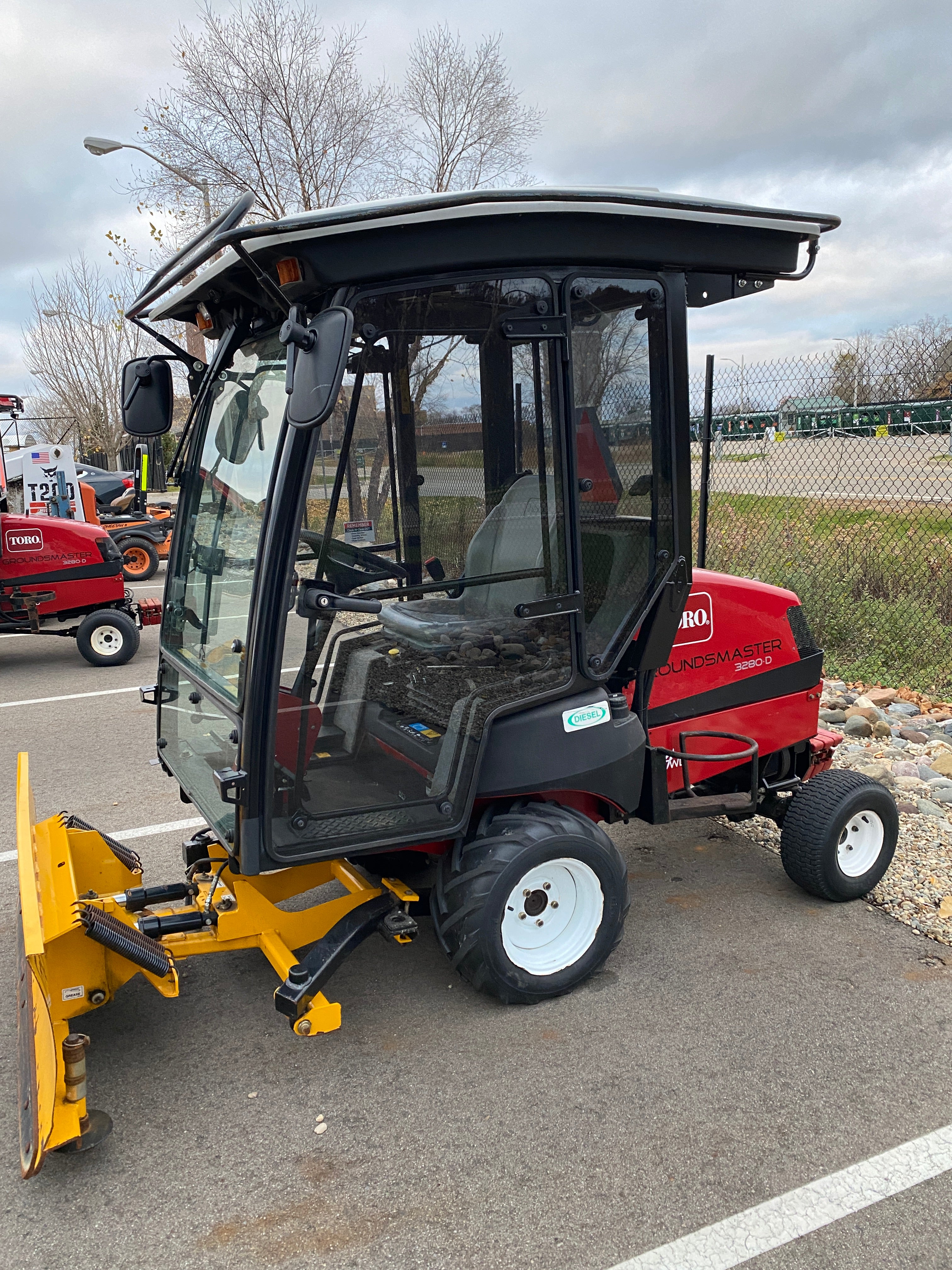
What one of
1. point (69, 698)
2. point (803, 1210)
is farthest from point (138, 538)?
point (803, 1210)

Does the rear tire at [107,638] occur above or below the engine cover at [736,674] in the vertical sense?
below

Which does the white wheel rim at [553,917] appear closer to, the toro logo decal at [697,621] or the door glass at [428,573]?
the door glass at [428,573]

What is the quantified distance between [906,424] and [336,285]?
5962mm

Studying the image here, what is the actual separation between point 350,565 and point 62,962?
4.65 ft

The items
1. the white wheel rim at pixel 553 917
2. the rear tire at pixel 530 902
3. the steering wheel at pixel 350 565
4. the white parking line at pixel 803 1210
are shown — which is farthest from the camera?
the white wheel rim at pixel 553 917

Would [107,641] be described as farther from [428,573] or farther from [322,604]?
[322,604]

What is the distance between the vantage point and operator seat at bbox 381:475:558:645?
10.2 ft

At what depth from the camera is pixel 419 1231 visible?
236 cm

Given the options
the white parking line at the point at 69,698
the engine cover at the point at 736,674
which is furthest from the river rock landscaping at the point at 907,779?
the white parking line at the point at 69,698

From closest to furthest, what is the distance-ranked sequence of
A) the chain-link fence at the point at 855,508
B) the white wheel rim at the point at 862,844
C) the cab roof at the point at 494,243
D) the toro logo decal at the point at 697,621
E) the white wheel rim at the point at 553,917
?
the cab roof at the point at 494,243 → the white wheel rim at the point at 553,917 → the toro logo decal at the point at 697,621 → the white wheel rim at the point at 862,844 → the chain-link fence at the point at 855,508

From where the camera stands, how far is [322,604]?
2.82 meters

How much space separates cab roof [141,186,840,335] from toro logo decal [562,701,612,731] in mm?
1422

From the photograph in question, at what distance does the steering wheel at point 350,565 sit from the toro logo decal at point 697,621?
118 centimetres

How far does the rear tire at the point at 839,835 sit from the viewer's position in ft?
12.3
